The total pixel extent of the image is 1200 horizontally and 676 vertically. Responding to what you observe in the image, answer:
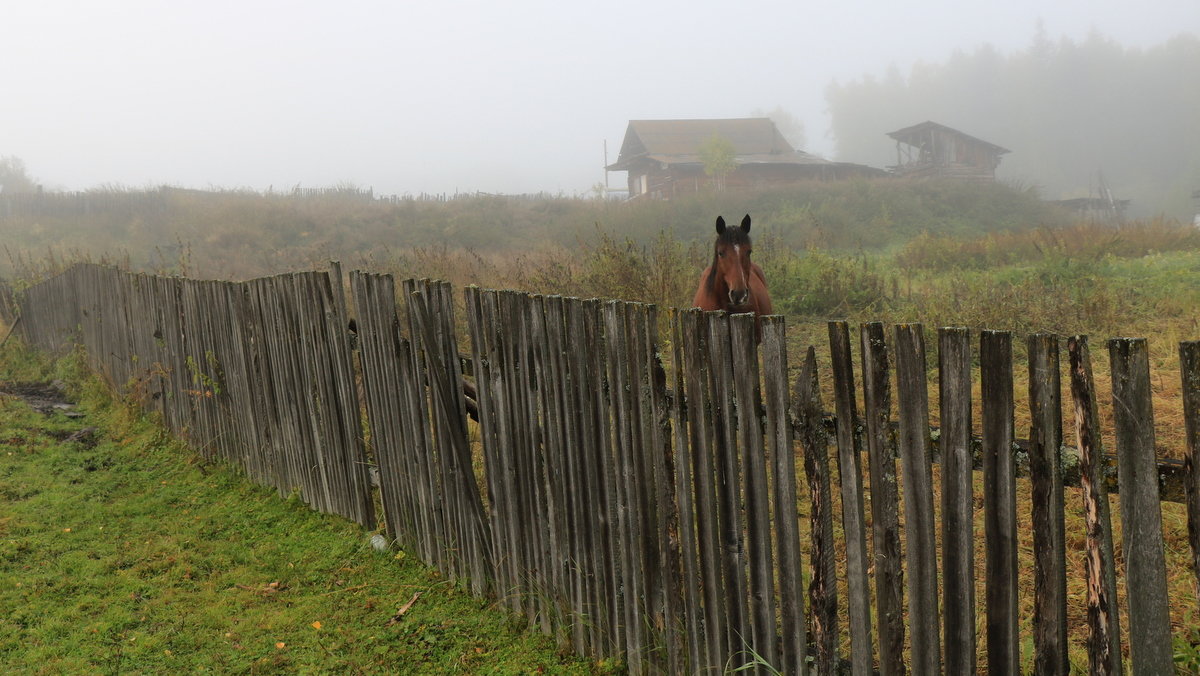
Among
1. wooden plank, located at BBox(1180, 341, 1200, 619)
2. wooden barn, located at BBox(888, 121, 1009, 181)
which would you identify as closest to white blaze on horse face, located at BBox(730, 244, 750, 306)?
wooden plank, located at BBox(1180, 341, 1200, 619)

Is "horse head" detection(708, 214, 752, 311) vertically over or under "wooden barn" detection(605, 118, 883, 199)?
under

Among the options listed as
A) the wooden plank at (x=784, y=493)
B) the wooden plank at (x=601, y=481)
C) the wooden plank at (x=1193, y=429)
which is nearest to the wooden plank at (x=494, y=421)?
the wooden plank at (x=601, y=481)

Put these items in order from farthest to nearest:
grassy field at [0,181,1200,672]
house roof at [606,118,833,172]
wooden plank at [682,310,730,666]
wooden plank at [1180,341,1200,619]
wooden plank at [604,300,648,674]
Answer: house roof at [606,118,833,172]
grassy field at [0,181,1200,672]
wooden plank at [604,300,648,674]
wooden plank at [682,310,730,666]
wooden plank at [1180,341,1200,619]

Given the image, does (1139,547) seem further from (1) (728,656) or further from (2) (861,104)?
(2) (861,104)

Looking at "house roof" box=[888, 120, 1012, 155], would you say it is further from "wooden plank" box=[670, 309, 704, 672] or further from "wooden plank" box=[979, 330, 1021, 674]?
"wooden plank" box=[979, 330, 1021, 674]

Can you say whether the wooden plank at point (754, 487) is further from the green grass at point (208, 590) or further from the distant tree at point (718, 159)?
the distant tree at point (718, 159)

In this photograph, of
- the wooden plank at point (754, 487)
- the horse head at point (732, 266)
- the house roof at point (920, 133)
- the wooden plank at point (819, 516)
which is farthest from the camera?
the house roof at point (920, 133)

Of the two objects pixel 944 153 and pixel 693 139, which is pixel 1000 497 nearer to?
pixel 944 153

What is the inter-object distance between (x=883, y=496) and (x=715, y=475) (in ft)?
2.47

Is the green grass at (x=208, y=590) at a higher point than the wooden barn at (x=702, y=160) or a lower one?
lower

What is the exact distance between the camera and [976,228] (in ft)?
102

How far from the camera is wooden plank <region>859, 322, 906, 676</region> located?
91.9 inches

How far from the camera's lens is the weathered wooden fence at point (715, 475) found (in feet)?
6.79

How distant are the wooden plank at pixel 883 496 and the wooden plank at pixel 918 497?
0.05 m
